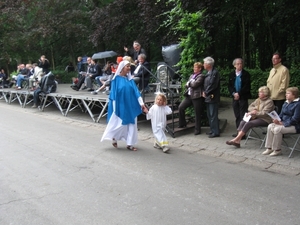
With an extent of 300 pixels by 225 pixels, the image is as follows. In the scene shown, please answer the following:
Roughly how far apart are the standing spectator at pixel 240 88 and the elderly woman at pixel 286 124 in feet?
4.51

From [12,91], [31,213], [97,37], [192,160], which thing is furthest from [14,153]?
[97,37]

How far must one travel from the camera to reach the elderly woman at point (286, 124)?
6.39 metres

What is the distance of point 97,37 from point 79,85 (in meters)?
4.64

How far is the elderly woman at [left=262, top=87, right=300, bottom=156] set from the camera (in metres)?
6.39

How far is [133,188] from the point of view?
4.96 metres

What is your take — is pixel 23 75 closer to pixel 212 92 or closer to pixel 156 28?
pixel 156 28

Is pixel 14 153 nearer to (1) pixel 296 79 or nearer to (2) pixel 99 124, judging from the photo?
(2) pixel 99 124

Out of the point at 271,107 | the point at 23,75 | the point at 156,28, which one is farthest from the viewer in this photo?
the point at 23,75

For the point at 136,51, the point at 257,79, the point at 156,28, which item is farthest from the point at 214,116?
the point at 156,28

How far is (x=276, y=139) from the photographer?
6.52 meters

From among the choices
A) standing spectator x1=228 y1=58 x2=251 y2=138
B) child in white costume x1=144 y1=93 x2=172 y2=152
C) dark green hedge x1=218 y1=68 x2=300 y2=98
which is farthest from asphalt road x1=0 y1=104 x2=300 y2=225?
dark green hedge x1=218 y1=68 x2=300 y2=98

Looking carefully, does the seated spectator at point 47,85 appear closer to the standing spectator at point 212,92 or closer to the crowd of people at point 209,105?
the crowd of people at point 209,105

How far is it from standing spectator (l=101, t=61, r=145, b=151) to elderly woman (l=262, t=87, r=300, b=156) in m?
2.69

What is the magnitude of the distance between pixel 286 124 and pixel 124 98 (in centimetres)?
334
